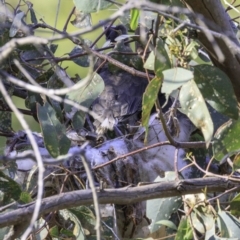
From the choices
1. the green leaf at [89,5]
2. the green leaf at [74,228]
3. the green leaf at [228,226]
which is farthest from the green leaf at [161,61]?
the green leaf at [74,228]

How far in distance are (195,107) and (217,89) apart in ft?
0.26

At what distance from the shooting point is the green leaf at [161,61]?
109cm

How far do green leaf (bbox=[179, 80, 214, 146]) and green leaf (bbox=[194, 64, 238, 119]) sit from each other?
0.14 ft

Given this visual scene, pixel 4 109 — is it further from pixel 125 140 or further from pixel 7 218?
pixel 7 218

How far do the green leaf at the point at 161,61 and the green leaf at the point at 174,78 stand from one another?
0.02m

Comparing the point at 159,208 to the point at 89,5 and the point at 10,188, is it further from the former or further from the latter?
the point at 89,5

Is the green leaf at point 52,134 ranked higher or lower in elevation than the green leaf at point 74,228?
higher

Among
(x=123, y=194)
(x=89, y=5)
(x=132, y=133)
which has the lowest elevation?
(x=132, y=133)

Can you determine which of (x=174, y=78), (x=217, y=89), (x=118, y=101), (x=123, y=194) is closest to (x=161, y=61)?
(x=174, y=78)

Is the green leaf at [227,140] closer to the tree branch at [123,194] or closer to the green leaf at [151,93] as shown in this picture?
the tree branch at [123,194]

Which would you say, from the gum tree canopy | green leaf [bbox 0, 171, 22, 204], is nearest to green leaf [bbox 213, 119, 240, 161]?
the gum tree canopy

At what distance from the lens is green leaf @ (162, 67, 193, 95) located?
104cm

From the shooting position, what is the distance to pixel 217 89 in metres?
1.16

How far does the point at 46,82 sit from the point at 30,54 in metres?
0.12
